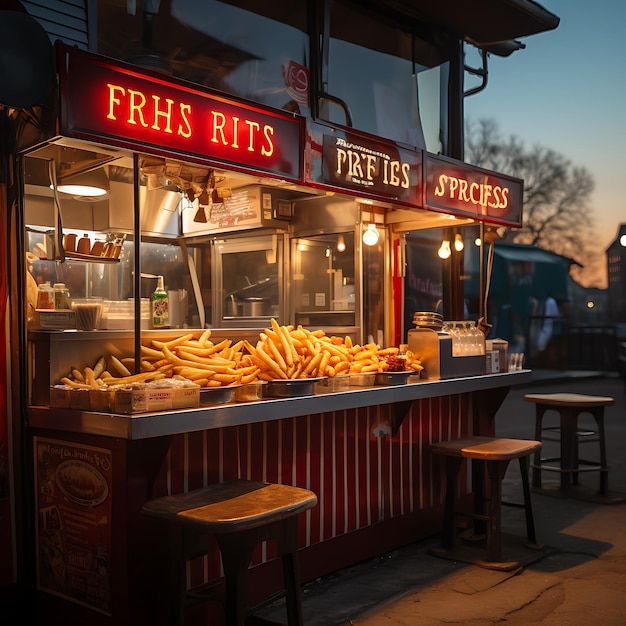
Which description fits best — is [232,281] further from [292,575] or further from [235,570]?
[235,570]

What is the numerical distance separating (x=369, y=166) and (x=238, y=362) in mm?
1812

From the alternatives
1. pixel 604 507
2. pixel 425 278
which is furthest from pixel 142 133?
pixel 425 278

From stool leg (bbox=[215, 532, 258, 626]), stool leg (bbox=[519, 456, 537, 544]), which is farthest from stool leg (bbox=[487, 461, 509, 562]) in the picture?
stool leg (bbox=[215, 532, 258, 626])

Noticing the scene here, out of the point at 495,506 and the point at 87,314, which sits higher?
the point at 87,314

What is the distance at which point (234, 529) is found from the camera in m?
3.00

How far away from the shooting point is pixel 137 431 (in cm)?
333

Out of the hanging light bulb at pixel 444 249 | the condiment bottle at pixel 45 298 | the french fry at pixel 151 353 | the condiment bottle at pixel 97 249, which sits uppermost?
the hanging light bulb at pixel 444 249

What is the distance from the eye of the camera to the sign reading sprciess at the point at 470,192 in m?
5.78

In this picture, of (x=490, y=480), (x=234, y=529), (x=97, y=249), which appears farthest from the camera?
(x=97, y=249)

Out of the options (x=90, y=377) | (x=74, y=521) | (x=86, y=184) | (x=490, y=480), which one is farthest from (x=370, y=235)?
(x=74, y=521)

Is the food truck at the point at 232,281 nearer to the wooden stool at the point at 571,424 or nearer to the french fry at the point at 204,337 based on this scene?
the french fry at the point at 204,337

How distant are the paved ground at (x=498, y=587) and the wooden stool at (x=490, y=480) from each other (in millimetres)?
144

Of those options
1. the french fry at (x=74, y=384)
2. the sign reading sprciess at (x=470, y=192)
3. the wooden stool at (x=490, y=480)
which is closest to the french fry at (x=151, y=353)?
the french fry at (x=74, y=384)

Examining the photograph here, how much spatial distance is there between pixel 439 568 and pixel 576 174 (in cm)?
2691
